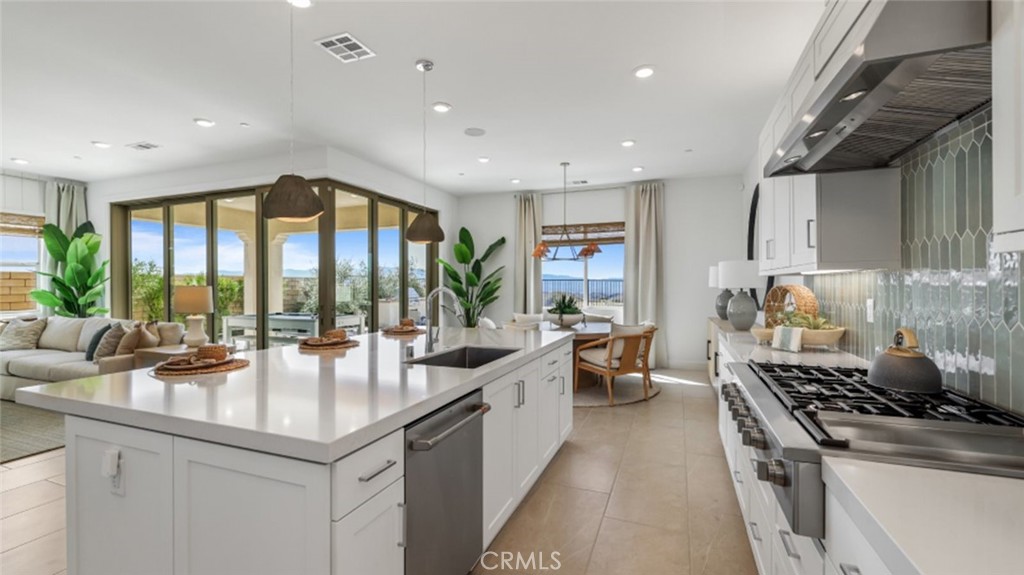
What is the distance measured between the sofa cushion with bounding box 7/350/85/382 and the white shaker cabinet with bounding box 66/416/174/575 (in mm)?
4444

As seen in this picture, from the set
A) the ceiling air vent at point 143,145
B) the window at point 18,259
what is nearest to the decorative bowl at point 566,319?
the ceiling air vent at point 143,145

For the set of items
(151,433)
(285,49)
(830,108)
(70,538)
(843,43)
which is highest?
(285,49)

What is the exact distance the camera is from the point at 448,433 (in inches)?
61.9

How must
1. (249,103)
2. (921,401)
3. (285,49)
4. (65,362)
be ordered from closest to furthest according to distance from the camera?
1. (921,401)
2. (285,49)
3. (249,103)
4. (65,362)

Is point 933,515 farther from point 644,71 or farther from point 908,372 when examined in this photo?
point 644,71

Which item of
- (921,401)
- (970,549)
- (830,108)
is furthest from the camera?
(921,401)

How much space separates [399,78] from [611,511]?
3.25 m

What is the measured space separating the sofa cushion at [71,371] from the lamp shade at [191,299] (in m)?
0.92

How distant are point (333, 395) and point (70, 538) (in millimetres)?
1011

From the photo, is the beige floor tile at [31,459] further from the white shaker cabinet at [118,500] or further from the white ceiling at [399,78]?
the white ceiling at [399,78]

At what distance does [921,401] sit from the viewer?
1.44 m

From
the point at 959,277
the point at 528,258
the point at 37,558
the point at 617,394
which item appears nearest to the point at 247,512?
the point at 37,558

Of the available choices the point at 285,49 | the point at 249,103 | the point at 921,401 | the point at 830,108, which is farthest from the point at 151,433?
the point at 249,103

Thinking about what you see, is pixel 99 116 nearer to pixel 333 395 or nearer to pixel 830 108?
pixel 333 395
